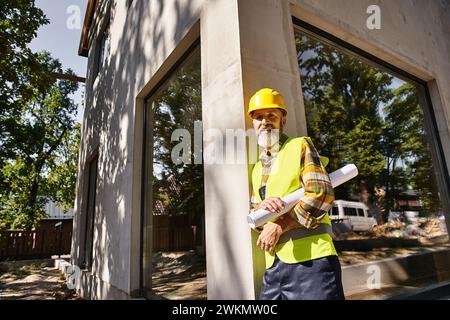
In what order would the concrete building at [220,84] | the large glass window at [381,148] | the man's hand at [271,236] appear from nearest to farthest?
the man's hand at [271,236]
the concrete building at [220,84]
the large glass window at [381,148]

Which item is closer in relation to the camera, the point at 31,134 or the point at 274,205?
the point at 274,205

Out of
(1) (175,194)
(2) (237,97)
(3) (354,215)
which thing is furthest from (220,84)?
(3) (354,215)

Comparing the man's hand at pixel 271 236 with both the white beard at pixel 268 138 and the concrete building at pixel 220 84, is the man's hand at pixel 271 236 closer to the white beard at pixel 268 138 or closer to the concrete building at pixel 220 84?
the concrete building at pixel 220 84

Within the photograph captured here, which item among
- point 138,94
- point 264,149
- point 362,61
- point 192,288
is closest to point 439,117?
point 362,61

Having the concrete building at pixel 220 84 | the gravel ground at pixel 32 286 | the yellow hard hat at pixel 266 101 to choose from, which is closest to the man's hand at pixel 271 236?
the concrete building at pixel 220 84

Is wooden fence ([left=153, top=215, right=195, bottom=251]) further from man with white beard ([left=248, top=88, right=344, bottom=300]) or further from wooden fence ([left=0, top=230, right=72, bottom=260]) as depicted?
wooden fence ([left=0, top=230, right=72, bottom=260])

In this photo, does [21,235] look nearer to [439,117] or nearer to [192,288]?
[192,288]

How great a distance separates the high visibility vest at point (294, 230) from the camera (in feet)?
5.41

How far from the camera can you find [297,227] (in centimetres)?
173

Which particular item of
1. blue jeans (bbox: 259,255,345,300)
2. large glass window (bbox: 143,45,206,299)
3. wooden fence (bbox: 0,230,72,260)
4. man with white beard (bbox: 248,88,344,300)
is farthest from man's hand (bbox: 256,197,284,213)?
wooden fence (bbox: 0,230,72,260)

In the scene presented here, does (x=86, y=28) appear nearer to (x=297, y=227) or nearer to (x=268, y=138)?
(x=268, y=138)

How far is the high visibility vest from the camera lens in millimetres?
1650

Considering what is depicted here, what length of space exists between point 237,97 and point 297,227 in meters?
1.17

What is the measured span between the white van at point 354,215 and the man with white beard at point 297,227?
1982 mm
